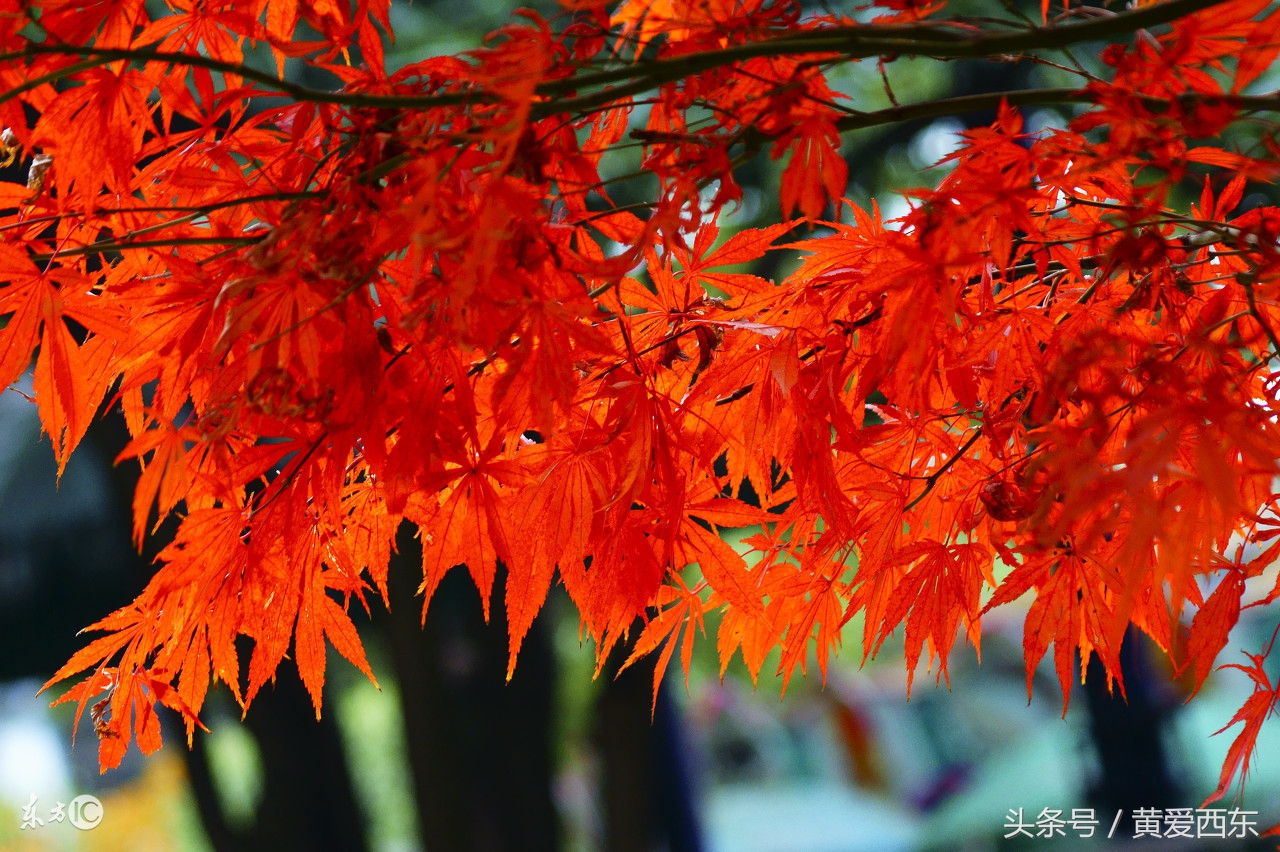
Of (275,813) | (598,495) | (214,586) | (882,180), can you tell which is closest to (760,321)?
(598,495)

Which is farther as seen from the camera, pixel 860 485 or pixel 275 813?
pixel 275 813

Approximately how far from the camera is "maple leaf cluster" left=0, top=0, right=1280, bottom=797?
458 millimetres

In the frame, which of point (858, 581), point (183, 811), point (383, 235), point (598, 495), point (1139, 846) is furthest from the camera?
point (183, 811)

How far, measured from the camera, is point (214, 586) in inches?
25.0

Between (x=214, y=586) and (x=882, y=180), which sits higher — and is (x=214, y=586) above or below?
below

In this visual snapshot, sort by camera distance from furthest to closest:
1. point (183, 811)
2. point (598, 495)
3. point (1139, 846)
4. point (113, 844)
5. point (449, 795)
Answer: point (183, 811) < point (113, 844) < point (1139, 846) < point (449, 795) < point (598, 495)

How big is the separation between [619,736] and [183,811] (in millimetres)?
2569

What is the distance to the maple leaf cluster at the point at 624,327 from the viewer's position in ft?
1.50

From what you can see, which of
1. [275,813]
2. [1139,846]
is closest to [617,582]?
[275,813]

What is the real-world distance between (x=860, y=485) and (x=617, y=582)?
206 mm

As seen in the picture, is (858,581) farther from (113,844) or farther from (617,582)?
(113,844)

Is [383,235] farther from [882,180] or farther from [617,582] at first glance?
[882,180]

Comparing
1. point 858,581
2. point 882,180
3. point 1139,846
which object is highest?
point 882,180

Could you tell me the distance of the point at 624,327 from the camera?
610 mm
